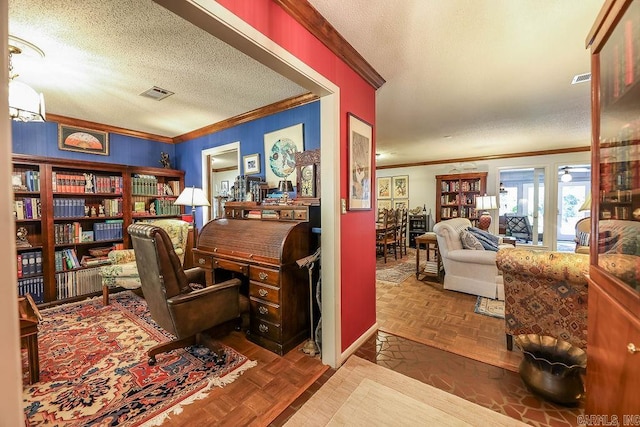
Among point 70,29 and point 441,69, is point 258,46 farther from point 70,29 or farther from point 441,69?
point 441,69

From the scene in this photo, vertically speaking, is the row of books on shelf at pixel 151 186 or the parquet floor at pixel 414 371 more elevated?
the row of books on shelf at pixel 151 186

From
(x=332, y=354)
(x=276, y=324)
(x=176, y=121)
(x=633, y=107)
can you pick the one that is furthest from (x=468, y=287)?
(x=176, y=121)

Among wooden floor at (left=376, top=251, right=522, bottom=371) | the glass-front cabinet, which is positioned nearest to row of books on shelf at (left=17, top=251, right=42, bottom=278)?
wooden floor at (left=376, top=251, right=522, bottom=371)

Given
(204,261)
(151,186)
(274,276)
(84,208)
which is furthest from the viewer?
(151,186)

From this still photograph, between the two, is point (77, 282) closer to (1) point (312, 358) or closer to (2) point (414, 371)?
(1) point (312, 358)

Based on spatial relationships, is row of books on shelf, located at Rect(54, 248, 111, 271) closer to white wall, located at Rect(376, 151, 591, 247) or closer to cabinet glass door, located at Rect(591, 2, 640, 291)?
cabinet glass door, located at Rect(591, 2, 640, 291)

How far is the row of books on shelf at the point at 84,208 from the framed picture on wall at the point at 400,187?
21.1ft

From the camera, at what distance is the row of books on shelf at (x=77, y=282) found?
122 inches

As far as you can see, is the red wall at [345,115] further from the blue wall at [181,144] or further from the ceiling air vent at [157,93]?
the ceiling air vent at [157,93]

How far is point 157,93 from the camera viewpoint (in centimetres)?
259

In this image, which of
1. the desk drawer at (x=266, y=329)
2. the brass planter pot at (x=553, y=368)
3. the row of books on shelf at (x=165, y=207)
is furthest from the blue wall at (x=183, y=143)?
the brass planter pot at (x=553, y=368)

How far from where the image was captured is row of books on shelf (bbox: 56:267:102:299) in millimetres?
3096

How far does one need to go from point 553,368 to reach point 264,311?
196cm


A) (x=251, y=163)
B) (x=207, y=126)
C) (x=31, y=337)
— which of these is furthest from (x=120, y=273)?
(x=207, y=126)
